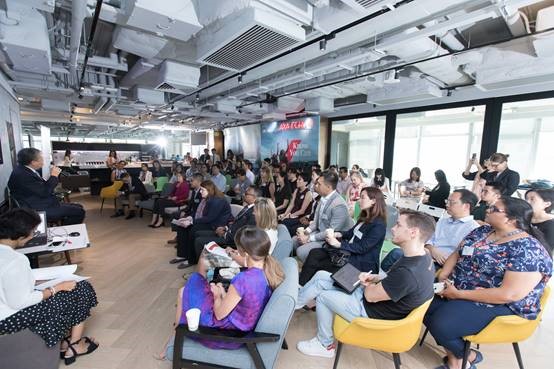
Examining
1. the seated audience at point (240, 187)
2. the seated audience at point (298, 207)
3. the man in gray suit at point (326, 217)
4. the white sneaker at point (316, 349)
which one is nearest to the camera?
the white sneaker at point (316, 349)

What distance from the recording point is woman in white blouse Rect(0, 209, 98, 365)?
1.56 meters

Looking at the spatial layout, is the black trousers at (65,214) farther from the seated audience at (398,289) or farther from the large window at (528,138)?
the large window at (528,138)

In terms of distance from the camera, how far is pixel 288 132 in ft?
28.7

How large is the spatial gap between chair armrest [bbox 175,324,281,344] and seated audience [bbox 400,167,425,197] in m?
4.96

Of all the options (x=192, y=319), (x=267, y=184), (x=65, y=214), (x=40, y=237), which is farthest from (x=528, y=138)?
(x=65, y=214)

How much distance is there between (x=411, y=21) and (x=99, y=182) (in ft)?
32.0

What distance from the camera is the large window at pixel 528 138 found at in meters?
4.79

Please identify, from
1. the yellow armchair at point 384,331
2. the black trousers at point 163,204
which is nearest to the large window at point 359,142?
the black trousers at point 163,204

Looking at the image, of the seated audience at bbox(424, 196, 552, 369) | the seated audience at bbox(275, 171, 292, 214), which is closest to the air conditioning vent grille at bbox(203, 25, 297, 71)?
the seated audience at bbox(275, 171, 292, 214)

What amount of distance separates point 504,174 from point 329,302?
357 centimetres

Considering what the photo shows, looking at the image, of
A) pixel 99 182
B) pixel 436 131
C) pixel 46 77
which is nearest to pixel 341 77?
pixel 436 131

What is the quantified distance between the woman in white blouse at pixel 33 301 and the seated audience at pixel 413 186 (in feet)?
18.2

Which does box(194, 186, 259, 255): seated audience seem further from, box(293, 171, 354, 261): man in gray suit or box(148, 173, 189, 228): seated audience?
box(148, 173, 189, 228): seated audience

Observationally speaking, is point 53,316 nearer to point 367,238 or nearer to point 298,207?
point 367,238
